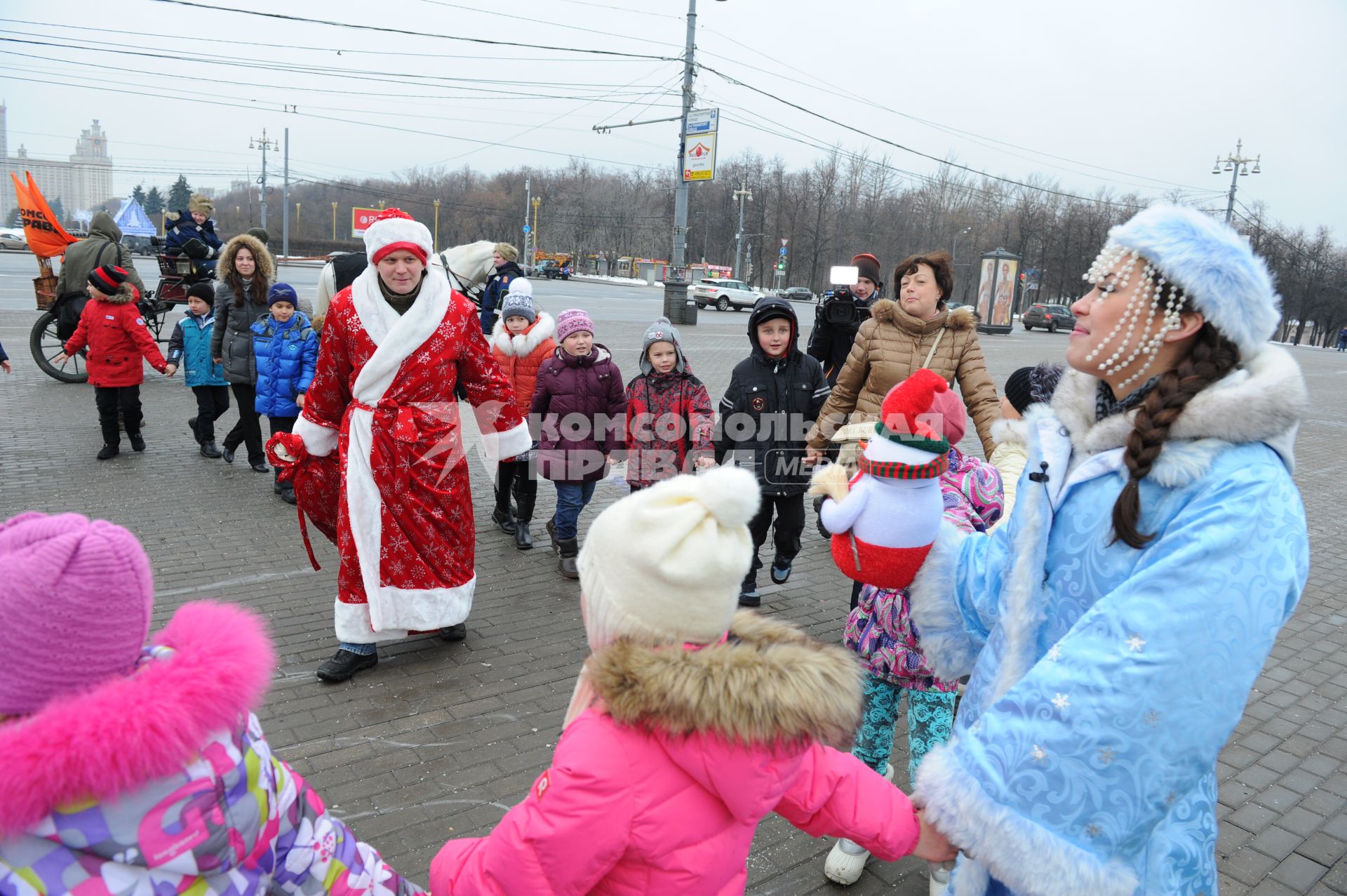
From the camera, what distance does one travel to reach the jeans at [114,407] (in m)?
7.54

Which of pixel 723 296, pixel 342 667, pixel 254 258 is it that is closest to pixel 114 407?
pixel 254 258

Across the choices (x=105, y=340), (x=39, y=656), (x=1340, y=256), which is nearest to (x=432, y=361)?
(x=39, y=656)

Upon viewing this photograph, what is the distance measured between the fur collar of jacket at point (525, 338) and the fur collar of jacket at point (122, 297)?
12.4 feet

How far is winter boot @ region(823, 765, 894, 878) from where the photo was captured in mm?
2744

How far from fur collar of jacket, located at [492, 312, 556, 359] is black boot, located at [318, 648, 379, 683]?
2.58m

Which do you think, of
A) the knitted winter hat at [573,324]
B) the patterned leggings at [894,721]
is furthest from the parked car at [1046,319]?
the patterned leggings at [894,721]

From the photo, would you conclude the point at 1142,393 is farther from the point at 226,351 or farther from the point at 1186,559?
the point at 226,351

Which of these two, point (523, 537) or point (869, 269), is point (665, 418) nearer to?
point (523, 537)

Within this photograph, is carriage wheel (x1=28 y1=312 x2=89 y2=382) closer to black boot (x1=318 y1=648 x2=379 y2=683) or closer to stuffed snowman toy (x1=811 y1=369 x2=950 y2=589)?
black boot (x1=318 y1=648 x2=379 y2=683)

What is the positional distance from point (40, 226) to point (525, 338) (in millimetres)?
9799

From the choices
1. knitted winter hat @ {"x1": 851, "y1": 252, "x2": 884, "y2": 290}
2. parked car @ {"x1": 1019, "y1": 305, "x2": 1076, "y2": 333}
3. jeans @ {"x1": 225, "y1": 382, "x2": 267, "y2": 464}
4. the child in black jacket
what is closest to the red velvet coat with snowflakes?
the child in black jacket

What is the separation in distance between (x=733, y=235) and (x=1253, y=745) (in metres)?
69.2

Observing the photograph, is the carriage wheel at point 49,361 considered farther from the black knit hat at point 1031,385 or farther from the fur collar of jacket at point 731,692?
the fur collar of jacket at point 731,692

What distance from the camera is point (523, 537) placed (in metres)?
5.95
